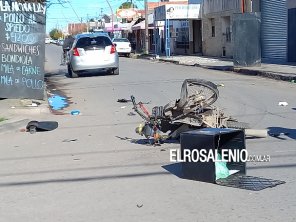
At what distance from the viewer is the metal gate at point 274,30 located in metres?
29.2

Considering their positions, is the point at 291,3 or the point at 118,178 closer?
the point at 118,178

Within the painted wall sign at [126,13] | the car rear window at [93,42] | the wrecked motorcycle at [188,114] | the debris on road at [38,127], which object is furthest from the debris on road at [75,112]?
the painted wall sign at [126,13]

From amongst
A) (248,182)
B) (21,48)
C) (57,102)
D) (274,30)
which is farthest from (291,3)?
(248,182)

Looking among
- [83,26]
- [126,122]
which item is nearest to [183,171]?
[126,122]

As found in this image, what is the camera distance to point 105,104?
14.5m

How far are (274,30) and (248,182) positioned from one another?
25.5 metres

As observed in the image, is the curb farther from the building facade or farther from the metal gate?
the building facade

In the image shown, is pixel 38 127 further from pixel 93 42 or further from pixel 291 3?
pixel 291 3

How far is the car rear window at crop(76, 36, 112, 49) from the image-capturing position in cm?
2283

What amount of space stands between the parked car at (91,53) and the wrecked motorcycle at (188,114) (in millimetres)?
14473

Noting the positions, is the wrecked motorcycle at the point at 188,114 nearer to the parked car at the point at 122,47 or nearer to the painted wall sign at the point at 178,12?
the painted wall sign at the point at 178,12

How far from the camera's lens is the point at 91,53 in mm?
22750

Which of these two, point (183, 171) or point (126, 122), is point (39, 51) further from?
point (183, 171)

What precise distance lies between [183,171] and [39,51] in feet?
27.3
